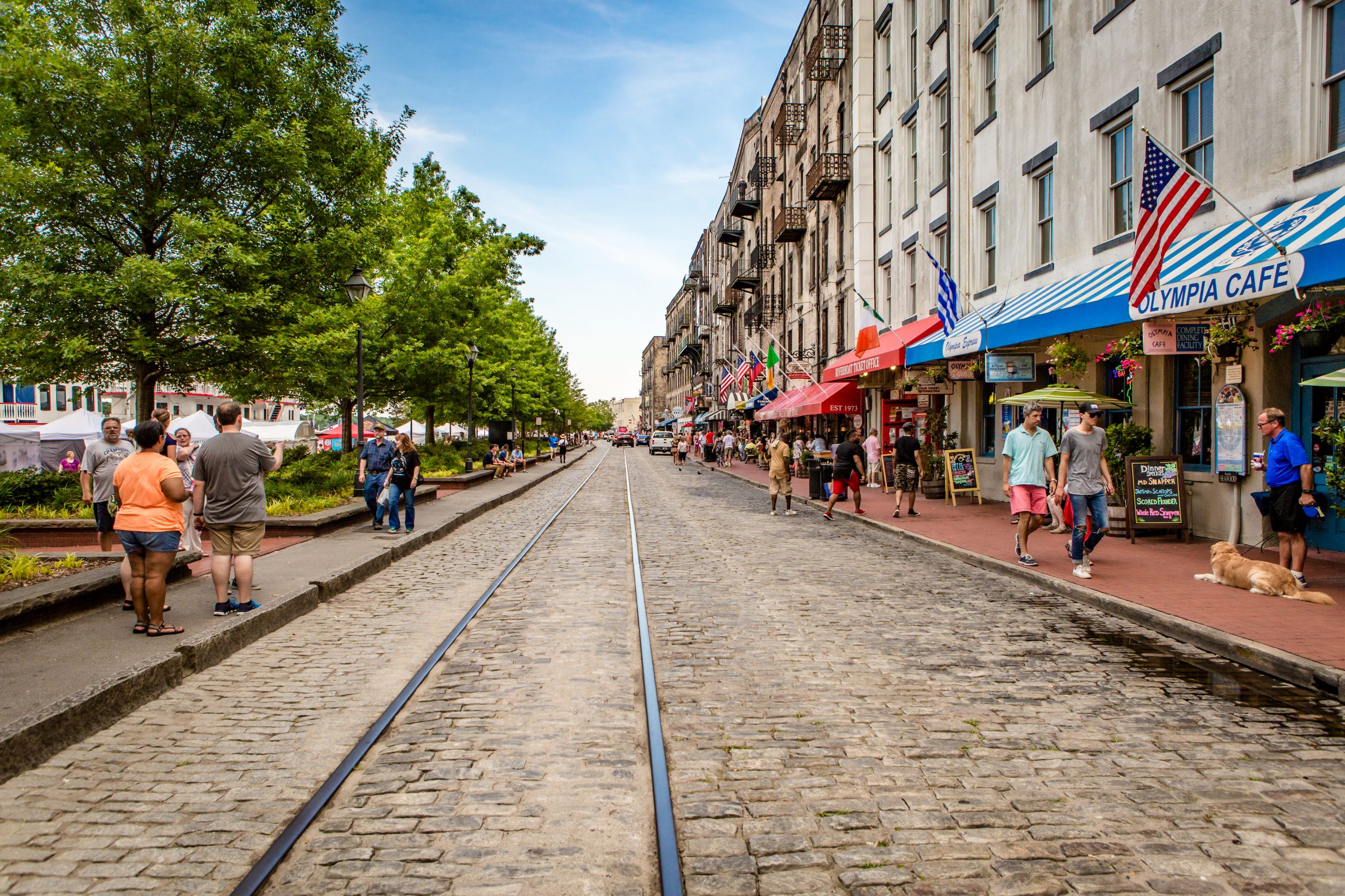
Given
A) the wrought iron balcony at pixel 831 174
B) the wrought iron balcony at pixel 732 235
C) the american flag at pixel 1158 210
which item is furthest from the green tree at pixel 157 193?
the wrought iron balcony at pixel 732 235

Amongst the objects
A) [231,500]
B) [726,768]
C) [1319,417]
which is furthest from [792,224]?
[726,768]

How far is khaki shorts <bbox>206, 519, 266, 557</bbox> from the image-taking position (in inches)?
274

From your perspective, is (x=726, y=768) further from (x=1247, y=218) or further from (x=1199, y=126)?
(x=1199, y=126)

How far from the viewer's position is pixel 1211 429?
11797mm

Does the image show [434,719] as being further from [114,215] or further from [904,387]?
[904,387]

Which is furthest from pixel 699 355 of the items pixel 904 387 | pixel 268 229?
pixel 268 229

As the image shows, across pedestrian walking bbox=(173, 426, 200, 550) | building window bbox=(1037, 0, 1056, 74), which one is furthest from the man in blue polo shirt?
pedestrian walking bbox=(173, 426, 200, 550)

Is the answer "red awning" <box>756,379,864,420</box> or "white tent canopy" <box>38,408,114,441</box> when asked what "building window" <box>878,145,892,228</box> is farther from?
"white tent canopy" <box>38,408,114,441</box>

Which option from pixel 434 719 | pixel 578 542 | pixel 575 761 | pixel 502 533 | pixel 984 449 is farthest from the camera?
pixel 984 449

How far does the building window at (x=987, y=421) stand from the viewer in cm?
1902

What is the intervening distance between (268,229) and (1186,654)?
1540cm

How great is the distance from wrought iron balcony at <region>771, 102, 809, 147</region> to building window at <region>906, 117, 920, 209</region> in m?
11.5

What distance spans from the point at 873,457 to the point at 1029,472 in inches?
551

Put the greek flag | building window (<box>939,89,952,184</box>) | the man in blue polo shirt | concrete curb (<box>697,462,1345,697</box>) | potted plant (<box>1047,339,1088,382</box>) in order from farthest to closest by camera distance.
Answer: building window (<box>939,89,952,184</box>)
the greek flag
potted plant (<box>1047,339,1088,382</box>)
the man in blue polo shirt
concrete curb (<box>697,462,1345,697</box>)
